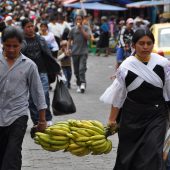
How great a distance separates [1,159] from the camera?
6.70 metres

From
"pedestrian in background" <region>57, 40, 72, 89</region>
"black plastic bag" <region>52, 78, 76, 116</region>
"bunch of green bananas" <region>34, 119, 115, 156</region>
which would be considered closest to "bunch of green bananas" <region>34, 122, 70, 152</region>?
"bunch of green bananas" <region>34, 119, 115, 156</region>

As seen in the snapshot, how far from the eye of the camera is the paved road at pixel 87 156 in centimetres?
866

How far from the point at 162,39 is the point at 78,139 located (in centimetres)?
767

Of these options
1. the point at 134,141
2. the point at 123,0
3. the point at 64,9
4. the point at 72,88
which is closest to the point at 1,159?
the point at 134,141

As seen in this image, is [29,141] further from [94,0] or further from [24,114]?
[94,0]

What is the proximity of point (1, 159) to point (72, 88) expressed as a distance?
36.3 ft

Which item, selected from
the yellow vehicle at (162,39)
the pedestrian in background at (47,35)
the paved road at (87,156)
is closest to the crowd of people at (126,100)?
the paved road at (87,156)

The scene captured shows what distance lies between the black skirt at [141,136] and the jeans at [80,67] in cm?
988

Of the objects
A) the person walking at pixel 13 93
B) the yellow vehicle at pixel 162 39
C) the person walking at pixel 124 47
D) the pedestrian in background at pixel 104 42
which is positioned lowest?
the pedestrian in background at pixel 104 42

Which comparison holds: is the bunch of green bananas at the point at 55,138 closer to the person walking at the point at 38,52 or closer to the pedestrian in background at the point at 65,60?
the person walking at the point at 38,52

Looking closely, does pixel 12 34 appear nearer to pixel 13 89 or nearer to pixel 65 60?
pixel 13 89

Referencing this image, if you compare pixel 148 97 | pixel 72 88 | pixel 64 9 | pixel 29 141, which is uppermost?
pixel 148 97

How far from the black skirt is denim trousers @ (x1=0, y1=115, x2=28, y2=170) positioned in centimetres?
95

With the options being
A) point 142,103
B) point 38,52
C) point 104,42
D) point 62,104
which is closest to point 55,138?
point 142,103
